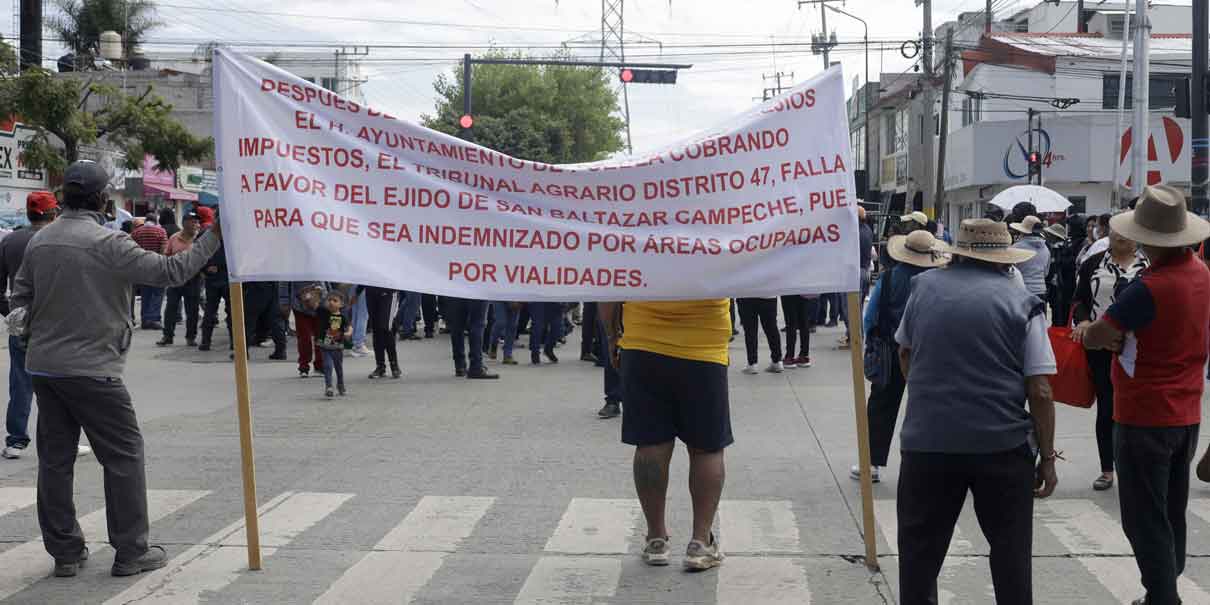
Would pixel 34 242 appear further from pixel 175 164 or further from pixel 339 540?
pixel 175 164

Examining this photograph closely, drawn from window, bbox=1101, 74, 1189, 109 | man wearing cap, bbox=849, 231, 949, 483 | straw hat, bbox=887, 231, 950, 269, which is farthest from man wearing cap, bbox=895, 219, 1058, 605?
window, bbox=1101, 74, 1189, 109

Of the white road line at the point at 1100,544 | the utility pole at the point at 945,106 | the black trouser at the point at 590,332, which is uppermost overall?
the utility pole at the point at 945,106

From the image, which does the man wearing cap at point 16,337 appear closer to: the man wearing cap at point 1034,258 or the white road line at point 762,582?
the white road line at point 762,582

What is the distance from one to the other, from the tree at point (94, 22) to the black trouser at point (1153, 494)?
60104mm

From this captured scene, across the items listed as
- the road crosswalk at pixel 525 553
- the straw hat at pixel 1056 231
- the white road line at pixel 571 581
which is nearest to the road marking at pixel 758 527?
the road crosswalk at pixel 525 553

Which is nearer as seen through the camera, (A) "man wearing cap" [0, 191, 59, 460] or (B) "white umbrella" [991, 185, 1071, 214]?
(A) "man wearing cap" [0, 191, 59, 460]

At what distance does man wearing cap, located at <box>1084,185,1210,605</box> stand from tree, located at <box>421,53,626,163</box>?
2759 inches

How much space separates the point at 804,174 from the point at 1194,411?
6.49 ft

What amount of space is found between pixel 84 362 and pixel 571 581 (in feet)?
7.98

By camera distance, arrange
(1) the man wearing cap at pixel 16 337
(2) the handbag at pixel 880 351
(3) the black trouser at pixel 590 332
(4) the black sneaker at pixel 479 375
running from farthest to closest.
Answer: (3) the black trouser at pixel 590 332, (4) the black sneaker at pixel 479 375, (2) the handbag at pixel 880 351, (1) the man wearing cap at pixel 16 337

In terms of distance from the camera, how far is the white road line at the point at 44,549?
20.7ft

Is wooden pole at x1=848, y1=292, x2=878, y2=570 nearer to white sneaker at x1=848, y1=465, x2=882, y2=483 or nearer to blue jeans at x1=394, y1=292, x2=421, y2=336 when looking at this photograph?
white sneaker at x1=848, y1=465, x2=882, y2=483

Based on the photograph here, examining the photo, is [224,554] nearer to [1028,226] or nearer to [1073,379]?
[1073,379]

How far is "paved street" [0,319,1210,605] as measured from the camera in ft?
20.4
